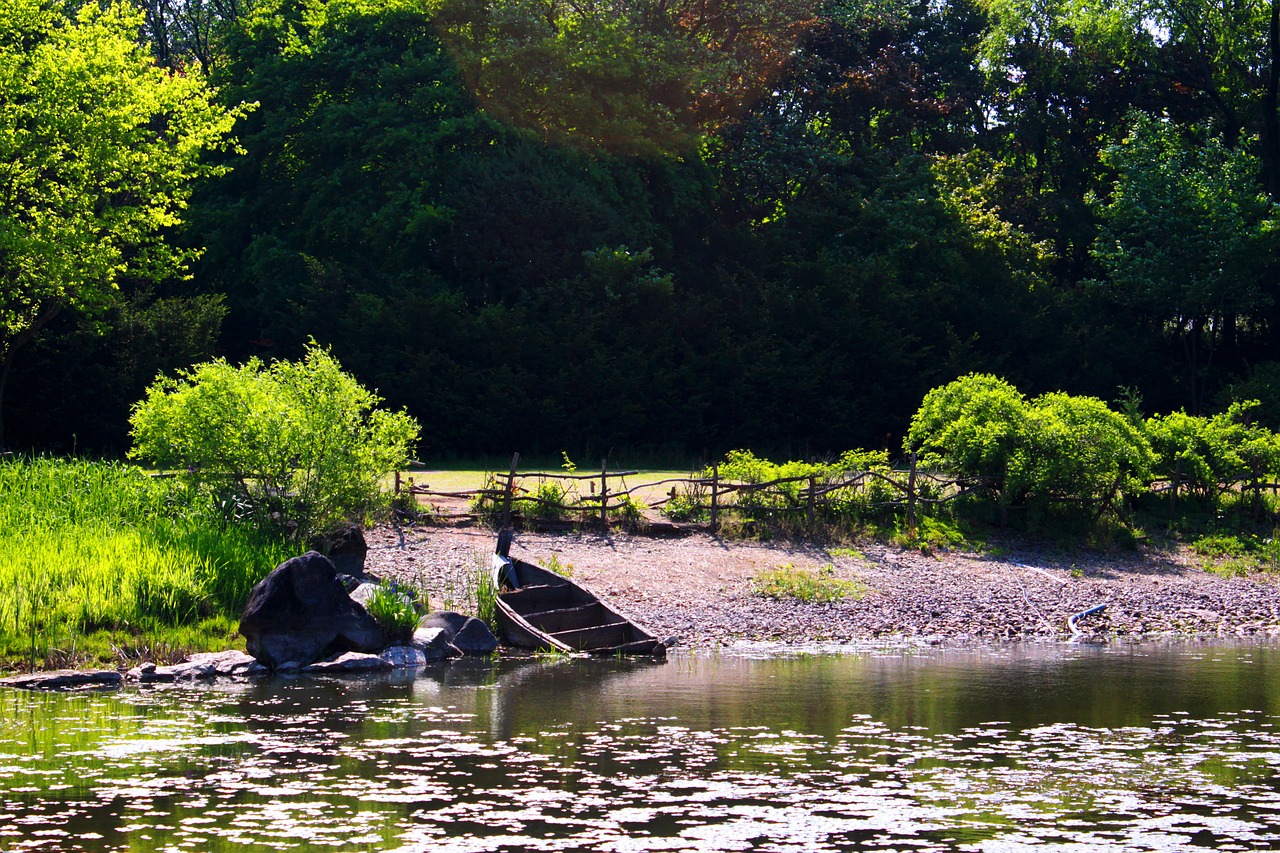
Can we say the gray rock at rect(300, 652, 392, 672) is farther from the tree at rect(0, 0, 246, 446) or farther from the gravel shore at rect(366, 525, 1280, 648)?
the tree at rect(0, 0, 246, 446)

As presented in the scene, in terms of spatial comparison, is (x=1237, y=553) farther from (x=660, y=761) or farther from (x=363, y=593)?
(x=660, y=761)

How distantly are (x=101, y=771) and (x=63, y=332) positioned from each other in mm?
25701

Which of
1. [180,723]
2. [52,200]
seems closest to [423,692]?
[180,723]

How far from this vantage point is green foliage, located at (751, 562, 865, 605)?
23.3 meters

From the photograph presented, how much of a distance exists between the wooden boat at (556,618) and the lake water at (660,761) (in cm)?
131

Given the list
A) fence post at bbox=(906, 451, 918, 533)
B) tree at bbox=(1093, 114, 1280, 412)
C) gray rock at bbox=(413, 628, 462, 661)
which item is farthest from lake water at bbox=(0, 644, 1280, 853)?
tree at bbox=(1093, 114, 1280, 412)

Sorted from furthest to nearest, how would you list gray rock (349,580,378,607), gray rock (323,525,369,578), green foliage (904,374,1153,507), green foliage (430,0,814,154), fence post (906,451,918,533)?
green foliage (430,0,814,154) < green foliage (904,374,1153,507) < fence post (906,451,918,533) < gray rock (323,525,369,578) < gray rock (349,580,378,607)

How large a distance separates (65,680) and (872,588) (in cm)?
1284

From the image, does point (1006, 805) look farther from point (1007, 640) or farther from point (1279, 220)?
point (1279, 220)

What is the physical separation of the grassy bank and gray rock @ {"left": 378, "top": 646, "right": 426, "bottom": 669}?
210cm

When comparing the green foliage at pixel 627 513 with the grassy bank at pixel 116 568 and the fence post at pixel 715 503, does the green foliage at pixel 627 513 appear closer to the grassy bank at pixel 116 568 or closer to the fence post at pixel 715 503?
the fence post at pixel 715 503

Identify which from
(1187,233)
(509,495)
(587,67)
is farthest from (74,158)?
(1187,233)

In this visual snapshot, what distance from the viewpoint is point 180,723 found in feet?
46.8

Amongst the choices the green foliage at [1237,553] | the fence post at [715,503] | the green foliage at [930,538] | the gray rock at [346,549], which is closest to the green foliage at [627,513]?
the fence post at [715,503]
